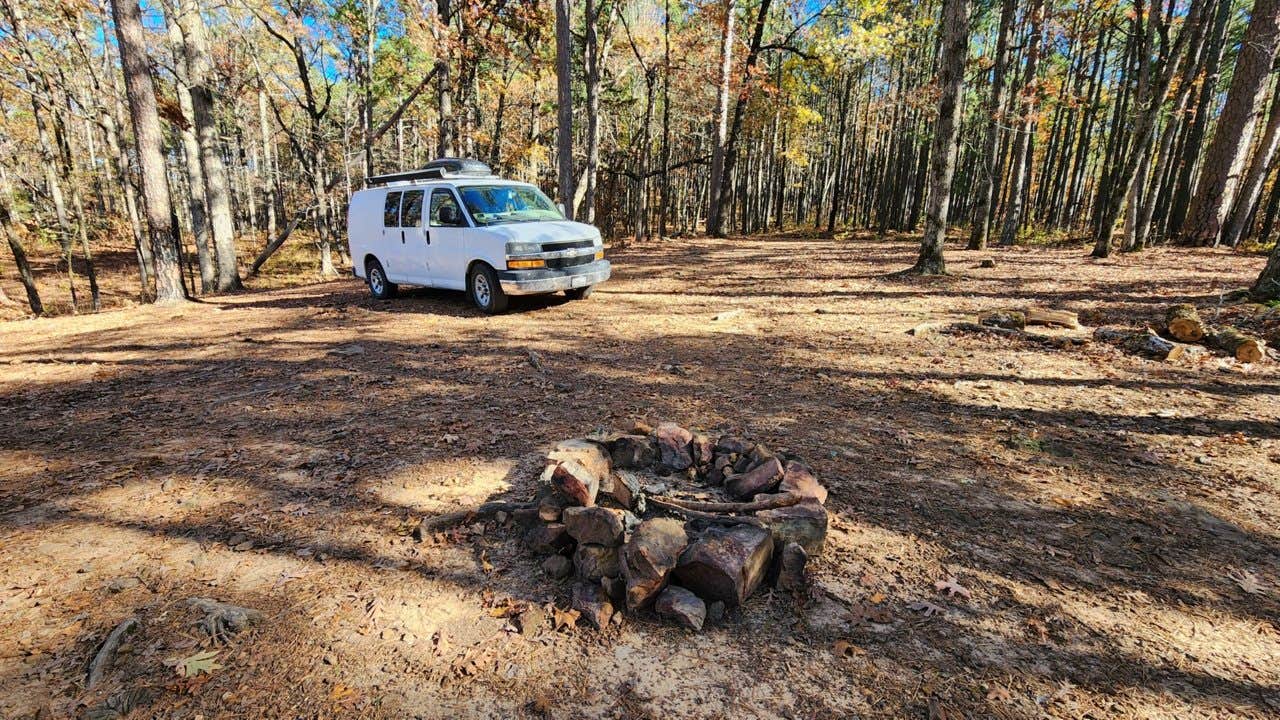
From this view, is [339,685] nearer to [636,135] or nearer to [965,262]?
[965,262]

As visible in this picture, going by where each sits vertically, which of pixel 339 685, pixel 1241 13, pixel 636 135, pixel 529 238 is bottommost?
pixel 339 685

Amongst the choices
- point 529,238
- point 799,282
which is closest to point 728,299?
point 799,282

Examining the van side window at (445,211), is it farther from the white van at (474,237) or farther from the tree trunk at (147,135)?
the tree trunk at (147,135)

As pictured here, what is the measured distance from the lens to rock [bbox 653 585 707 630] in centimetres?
241

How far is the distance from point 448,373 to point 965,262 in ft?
44.0

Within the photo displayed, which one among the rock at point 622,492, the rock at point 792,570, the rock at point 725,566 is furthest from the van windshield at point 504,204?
the rock at point 792,570

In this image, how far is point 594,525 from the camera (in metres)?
2.70

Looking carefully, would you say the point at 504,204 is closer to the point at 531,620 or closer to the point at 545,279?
the point at 545,279

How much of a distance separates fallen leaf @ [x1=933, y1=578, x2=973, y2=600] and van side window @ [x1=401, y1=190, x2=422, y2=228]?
9.35 meters

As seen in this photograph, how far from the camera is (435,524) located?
306 centimetres

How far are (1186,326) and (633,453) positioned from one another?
7.13 meters

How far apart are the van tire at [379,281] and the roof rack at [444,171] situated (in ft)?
5.33

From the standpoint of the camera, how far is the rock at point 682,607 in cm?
241

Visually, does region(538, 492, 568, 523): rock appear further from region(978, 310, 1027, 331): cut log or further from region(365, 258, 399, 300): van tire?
region(365, 258, 399, 300): van tire
